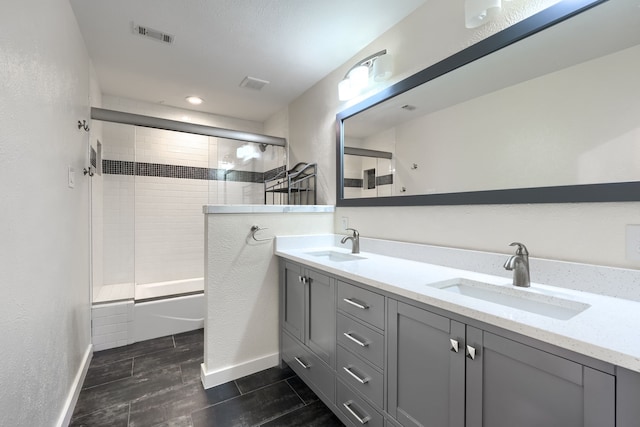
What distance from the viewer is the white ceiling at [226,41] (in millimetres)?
1772

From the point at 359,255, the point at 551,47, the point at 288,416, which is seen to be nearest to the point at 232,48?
Answer: the point at 359,255

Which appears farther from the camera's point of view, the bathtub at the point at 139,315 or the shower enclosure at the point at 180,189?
the shower enclosure at the point at 180,189

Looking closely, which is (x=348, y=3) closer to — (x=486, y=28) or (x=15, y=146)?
(x=486, y=28)

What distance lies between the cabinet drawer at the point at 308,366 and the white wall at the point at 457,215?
3.03ft

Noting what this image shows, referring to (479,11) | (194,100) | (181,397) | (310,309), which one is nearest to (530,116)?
(479,11)

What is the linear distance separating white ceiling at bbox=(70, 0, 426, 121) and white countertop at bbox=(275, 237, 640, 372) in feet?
5.18

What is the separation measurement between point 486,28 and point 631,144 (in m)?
0.84

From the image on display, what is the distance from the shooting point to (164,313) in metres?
2.64

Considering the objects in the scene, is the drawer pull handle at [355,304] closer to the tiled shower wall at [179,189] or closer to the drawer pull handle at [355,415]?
the drawer pull handle at [355,415]

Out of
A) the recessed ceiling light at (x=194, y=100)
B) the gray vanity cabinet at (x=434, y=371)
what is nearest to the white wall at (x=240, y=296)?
the gray vanity cabinet at (x=434, y=371)

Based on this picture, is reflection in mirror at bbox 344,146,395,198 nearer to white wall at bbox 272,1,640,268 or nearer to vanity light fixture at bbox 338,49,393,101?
white wall at bbox 272,1,640,268

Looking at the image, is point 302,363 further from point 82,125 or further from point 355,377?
point 82,125

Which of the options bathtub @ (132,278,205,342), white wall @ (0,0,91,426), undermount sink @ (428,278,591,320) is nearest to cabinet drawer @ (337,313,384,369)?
undermount sink @ (428,278,591,320)

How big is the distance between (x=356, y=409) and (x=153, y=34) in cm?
268
